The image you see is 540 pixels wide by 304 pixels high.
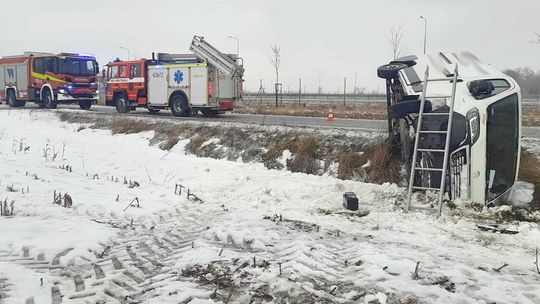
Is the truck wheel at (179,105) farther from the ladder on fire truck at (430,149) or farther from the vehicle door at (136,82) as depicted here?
the ladder on fire truck at (430,149)

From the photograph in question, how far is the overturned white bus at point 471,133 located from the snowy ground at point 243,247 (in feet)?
2.19

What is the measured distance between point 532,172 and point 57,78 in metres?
22.5

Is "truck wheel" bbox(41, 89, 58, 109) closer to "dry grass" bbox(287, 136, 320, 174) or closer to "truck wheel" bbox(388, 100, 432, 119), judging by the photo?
"dry grass" bbox(287, 136, 320, 174)

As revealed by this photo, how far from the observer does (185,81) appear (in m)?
19.2

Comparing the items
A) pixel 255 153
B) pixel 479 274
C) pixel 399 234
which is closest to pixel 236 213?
pixel 399 234

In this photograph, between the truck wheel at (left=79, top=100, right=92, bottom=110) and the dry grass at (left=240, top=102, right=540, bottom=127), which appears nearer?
the dry grass at (left=240, top=102, right=540, bottom=127)

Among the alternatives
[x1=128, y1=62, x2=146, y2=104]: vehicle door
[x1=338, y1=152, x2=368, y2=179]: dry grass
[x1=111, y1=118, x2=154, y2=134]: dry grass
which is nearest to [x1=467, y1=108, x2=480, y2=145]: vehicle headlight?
[x1=338, y1=152, x2=368, y2=179]: dry grass

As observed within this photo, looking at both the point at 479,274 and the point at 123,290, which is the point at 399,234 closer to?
the point at 479,274

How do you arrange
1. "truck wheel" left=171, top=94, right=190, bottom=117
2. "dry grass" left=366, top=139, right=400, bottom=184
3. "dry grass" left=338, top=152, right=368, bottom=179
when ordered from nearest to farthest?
"dry grass" left=366, top=139, right=400, bottom=184 → "dry grass" left=338, top=152, right=368, bottom=179 → "truck wheel" left=171, top=94, right=190, bottom=117

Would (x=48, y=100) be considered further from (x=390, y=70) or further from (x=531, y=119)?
(x=531, y=119)

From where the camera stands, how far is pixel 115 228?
550 cm

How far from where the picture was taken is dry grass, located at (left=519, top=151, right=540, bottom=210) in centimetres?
692

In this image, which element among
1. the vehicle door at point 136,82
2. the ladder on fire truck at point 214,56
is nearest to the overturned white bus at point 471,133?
the ladder on fire truck at point 214,56

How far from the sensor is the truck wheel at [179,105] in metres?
19.3
